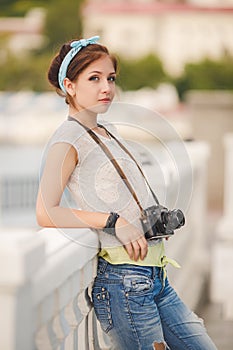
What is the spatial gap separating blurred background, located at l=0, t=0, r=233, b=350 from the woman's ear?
25 centimetres

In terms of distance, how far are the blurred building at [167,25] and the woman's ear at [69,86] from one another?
63.0 m

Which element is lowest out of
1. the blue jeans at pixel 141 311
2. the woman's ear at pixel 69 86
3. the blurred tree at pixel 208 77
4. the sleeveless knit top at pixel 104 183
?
the blurred tree at pixel 208 77

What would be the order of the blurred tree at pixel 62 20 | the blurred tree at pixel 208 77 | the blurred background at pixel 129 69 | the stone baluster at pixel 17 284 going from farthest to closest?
the blurred tree at pixel 62 20
the blurred tree at pixel 208 77
the blurred background at pixel 129 69
the stone baluster at pixel 17 284

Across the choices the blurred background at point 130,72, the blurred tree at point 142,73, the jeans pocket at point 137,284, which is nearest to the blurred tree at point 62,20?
the blurred background at point 130,72

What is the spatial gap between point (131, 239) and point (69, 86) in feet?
1.74

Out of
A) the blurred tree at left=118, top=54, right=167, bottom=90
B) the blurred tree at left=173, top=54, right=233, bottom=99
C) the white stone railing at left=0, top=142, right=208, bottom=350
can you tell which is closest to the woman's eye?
the white stone railing at left=0, top=142, right=208, bottom=350

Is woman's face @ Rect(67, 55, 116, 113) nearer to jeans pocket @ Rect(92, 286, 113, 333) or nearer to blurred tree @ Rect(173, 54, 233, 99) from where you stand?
jeans pocket @ Rect(92, 286, 113, 333)

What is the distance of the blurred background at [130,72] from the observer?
11.6 m

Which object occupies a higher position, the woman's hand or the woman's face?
the woman's face

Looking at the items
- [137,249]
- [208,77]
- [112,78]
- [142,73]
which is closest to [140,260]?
[137,249]

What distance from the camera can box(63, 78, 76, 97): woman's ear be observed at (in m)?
3.23

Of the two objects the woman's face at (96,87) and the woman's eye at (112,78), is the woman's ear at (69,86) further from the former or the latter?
the woman's eye at (112,78)

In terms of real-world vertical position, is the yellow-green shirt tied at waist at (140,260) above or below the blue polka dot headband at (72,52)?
below

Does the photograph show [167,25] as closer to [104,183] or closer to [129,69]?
[129,69]
